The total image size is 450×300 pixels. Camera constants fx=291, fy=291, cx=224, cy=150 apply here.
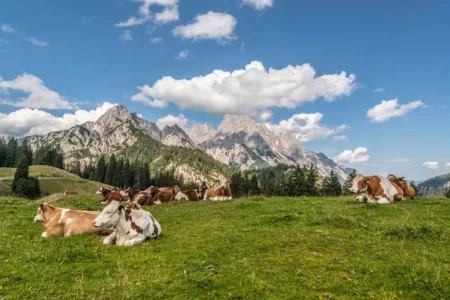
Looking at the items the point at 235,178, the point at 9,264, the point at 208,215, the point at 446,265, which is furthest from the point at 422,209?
the point at 235,178

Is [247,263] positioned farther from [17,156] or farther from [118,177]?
[17,156]

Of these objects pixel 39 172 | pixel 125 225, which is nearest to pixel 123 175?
pixel 39 172

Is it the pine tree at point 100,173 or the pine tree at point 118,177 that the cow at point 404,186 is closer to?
the pine tree at point 118,177

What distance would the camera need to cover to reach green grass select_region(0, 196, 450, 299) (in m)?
6.28

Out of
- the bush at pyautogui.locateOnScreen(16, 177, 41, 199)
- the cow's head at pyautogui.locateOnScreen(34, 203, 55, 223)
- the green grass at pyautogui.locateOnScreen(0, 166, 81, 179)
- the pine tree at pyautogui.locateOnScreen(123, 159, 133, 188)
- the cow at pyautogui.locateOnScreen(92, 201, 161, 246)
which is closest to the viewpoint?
the cow at pyautogui.locateOnScreen(92, 201, 161, 246)

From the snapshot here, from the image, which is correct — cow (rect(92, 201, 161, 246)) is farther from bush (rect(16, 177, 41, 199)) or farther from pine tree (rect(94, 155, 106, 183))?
pine tree (rect(94, 155, 106, 183))

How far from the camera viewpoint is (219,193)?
27.8 metres

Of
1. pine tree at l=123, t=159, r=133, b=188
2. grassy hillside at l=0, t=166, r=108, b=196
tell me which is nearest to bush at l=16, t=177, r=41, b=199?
grassy hillside at l=0, t=166, r=108, b=196

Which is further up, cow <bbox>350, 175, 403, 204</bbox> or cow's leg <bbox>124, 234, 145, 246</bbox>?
cow <bbox>350, 175, 403, 204</bbox>

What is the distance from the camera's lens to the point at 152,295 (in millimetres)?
6090

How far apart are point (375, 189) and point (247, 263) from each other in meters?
13.6

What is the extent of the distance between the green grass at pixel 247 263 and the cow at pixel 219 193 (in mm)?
14343

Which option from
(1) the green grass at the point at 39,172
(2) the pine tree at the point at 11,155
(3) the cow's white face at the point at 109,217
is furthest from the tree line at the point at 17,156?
(3) the cow's white face at the point at 109,217

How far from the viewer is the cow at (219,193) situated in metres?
27.7
